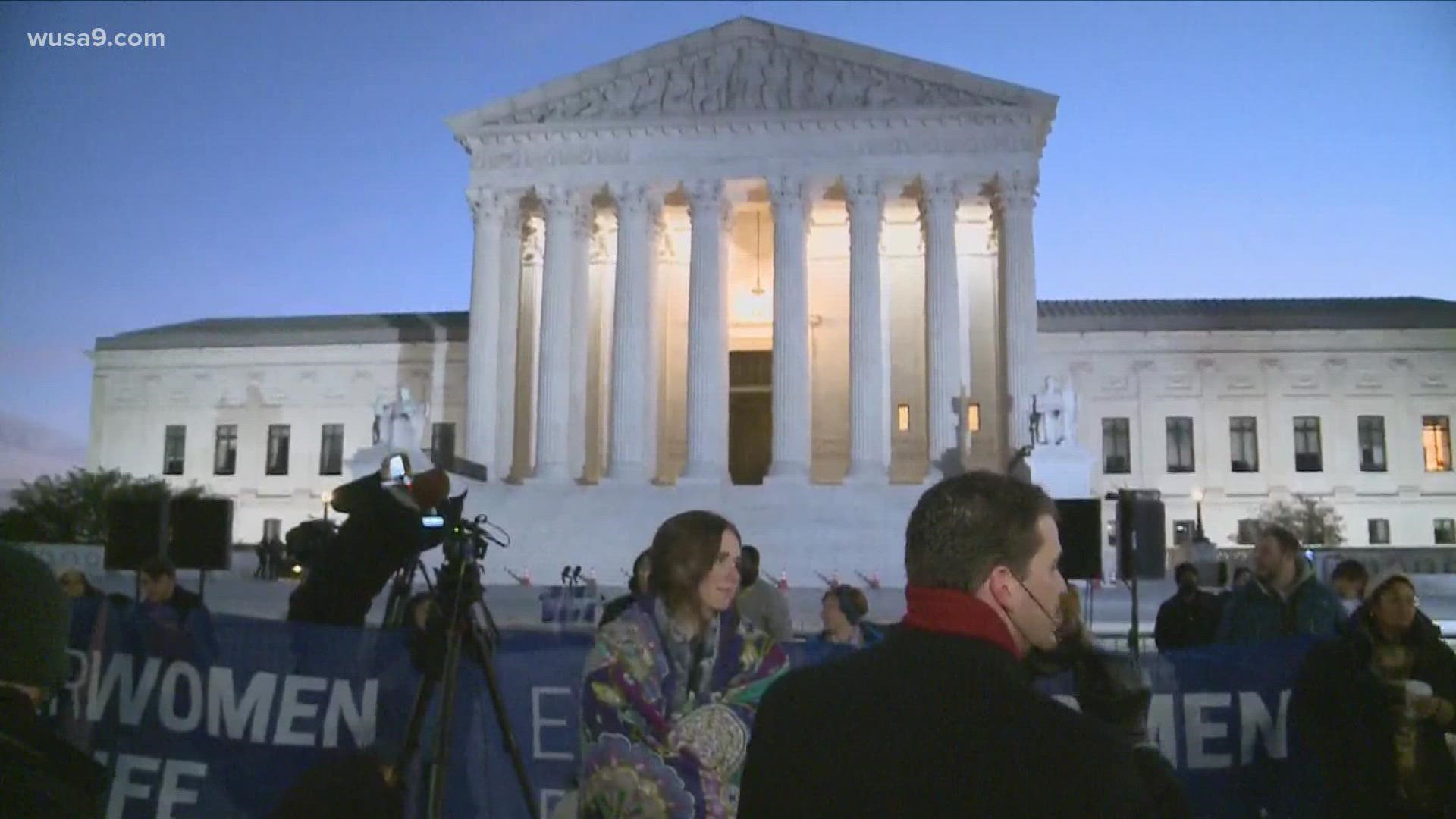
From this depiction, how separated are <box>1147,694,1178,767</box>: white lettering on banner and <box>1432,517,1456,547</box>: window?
47.5 metres

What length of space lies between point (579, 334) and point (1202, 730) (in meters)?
33.1

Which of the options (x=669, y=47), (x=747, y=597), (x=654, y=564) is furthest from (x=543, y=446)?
(x=654, y=564)

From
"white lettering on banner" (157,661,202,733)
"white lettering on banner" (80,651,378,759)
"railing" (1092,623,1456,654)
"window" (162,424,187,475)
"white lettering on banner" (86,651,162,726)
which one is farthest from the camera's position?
"window" (162,424,187,475)

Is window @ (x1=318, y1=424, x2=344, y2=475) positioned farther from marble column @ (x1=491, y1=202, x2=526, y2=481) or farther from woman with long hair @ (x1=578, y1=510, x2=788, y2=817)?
woman with long hair @ (x1=578, y1=510, x2=788, y2=817)

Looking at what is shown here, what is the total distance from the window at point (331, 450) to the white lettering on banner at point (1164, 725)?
4796 cm

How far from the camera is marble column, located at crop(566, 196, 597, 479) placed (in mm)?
37375

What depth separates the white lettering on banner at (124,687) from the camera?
Result: 6.57 meters

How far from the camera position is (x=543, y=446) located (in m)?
36.2

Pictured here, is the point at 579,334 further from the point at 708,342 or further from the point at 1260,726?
the point at 1260,726

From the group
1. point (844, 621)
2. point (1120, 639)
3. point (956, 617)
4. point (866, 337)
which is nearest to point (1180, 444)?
point (866, 337)

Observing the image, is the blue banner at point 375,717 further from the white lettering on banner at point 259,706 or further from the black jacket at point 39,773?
the black jacket at point 39,773

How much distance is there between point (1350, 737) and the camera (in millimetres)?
5688

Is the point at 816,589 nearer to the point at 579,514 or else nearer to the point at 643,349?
the point at 579,514

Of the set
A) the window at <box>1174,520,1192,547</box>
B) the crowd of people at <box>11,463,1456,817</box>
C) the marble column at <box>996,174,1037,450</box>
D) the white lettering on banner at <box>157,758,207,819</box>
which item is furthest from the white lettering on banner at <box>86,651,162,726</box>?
the window at <box>1174,520,1192,547</box>
